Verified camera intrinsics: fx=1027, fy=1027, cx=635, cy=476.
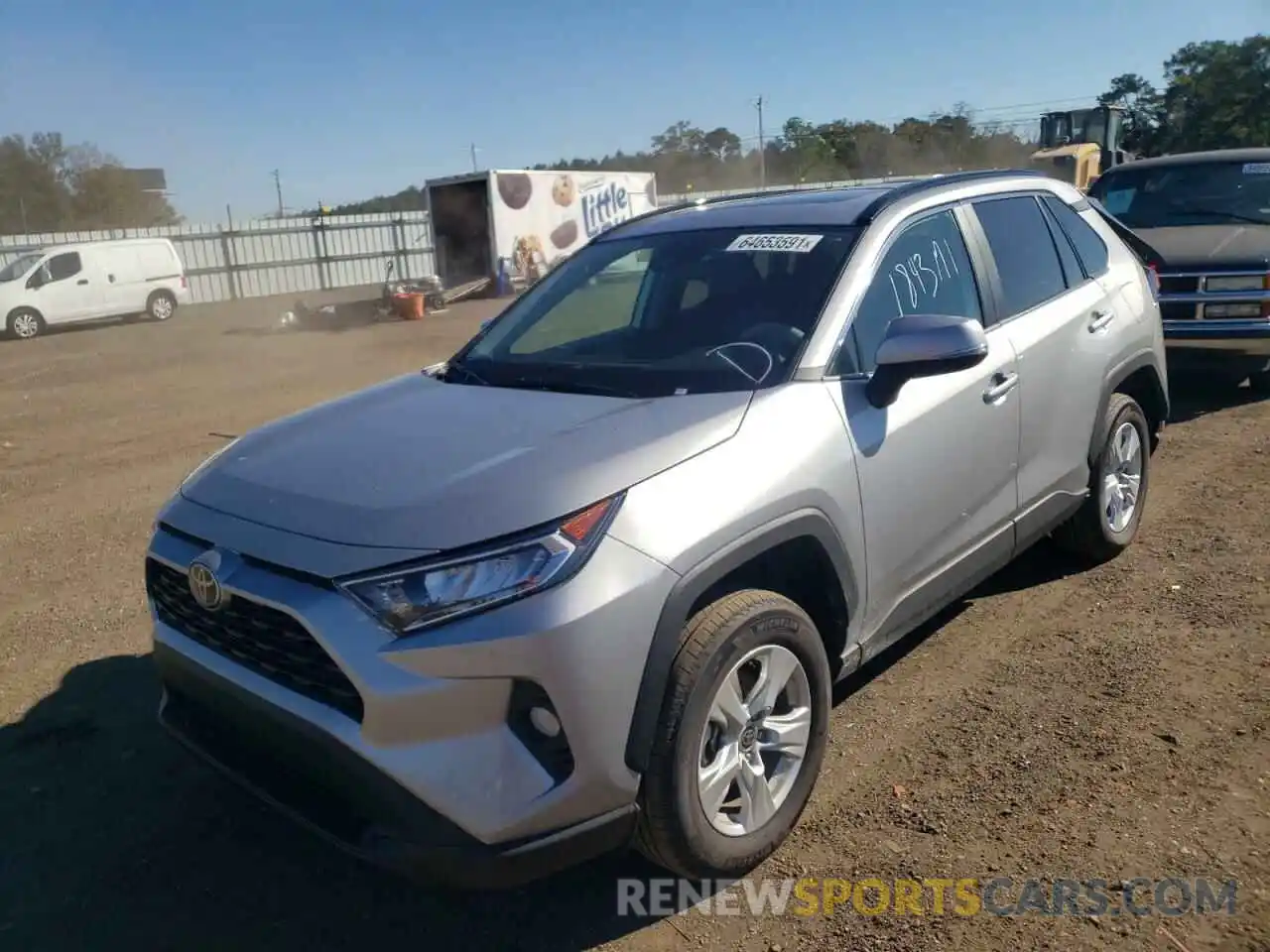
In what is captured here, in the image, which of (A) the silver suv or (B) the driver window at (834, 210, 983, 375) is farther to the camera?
(B) the driver window at (834, 210, 983, 375)

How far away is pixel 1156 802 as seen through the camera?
10.2 feet

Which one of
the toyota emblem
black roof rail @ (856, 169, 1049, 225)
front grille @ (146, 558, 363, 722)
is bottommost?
front grille @ (146, 558, 363, 722)

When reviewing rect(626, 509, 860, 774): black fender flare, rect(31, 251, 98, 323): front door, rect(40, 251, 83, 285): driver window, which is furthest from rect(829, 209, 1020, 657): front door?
rect(40, 251, 83, 285): driver window

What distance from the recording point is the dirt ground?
274 centimetres

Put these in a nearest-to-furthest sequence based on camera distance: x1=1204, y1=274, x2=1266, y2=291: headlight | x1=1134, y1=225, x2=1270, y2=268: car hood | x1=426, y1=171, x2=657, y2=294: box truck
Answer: x1=1204, y1=274, x2=1266, y2=291: headlight, x1=1134, y1=225, x2=1270, y2=268: car hood, x1=426, y1=171, x2=657, y2=294: box truck

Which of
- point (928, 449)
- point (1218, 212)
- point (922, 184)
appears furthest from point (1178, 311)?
point (928, 449)

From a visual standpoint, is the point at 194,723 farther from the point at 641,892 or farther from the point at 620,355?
the point at 620,355

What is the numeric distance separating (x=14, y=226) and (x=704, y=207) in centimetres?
4810

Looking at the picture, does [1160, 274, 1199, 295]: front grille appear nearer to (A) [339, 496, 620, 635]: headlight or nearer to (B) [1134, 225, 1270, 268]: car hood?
(B) [1134, 225, 1270, 268]: car hood

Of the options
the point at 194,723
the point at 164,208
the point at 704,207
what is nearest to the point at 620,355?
the point at 704,207

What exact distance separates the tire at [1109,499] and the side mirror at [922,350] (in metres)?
1.83

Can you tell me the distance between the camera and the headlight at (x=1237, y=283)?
7926 mm

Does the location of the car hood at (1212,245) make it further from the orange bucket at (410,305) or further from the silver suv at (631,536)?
the orange bucket at (410,305)

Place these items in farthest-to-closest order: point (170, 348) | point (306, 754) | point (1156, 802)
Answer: point (170, 348) < point (1156, 802) < point (306, 754)
